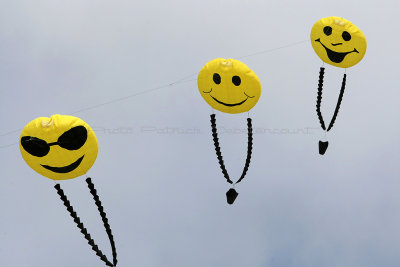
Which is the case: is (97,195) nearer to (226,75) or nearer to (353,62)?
(226,75)

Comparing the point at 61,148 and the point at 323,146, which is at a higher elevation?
the point at 61,148

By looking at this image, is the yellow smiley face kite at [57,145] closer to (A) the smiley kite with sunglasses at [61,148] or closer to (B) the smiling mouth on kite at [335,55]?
(A) the smiley kite with sunglasses at [61,148]

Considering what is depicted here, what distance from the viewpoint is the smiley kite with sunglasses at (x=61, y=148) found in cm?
2630

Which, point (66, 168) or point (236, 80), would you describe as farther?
point (236, 80)

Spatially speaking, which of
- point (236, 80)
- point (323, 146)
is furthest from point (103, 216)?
point (323, 146)

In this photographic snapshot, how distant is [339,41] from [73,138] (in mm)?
13344

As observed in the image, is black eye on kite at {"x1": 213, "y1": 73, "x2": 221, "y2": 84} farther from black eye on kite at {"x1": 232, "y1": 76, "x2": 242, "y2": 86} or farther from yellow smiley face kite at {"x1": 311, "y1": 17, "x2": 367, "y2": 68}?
yellow smiley face kite at {"x1": 311, "y1": 17, "x2": 367, "y2": 68}

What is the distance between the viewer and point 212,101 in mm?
31203

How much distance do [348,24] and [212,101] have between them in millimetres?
7280

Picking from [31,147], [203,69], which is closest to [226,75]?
[203,69]

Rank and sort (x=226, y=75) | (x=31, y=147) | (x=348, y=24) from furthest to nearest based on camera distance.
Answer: (x=348, y=24) < (x=226, y=75) < (x=31, y=147)

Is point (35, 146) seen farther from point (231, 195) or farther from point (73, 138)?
point (231, 195)

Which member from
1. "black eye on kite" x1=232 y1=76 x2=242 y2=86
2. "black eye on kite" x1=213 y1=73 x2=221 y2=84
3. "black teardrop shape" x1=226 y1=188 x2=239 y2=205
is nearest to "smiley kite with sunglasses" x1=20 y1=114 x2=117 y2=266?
"black eye on kite" x1=213 y1=73 x2=221 y2=84

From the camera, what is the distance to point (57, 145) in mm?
26438
